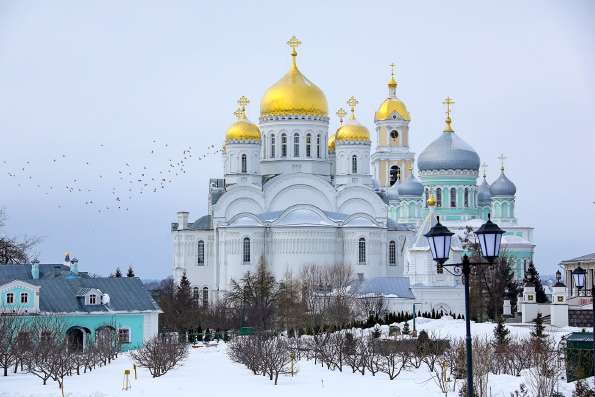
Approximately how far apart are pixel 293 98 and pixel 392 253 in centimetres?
861

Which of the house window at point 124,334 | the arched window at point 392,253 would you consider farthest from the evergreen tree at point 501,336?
the arched window at point 392,253

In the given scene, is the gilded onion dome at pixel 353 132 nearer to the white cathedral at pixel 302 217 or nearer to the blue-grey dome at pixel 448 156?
the white cathedral at pixel 302 217

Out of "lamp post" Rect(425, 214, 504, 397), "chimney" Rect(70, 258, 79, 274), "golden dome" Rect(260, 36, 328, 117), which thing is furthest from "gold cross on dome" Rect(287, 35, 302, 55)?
"lamp post" Rect(425, 214, 504, 397)

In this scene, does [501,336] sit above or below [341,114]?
below

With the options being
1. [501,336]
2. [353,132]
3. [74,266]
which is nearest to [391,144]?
[353,132]

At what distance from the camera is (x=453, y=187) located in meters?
72.7

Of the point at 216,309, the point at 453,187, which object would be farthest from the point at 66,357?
the point at 453,187

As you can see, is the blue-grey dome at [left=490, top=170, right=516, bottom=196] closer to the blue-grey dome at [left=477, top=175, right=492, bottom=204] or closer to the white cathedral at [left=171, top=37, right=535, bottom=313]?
the blue-grey dome at [left=477, top=175, right=492, bottom=204]

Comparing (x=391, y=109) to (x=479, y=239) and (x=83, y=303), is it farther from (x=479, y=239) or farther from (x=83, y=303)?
(x=479, y=239)

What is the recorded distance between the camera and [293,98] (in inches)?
2544

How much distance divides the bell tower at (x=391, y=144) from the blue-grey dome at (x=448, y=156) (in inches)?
201

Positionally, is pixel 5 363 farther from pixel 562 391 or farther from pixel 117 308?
pixel 562 391

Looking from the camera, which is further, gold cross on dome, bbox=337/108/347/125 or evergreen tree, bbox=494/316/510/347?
gold cross on dome, bbox=337/108/347/125

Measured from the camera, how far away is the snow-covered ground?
26125 millimetres
